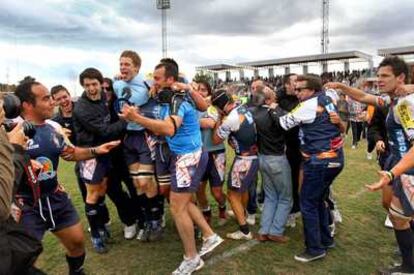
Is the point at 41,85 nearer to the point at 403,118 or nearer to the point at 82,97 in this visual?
the point at 82,97

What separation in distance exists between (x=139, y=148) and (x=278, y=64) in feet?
137

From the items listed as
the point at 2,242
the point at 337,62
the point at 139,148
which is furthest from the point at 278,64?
the point at 2,242

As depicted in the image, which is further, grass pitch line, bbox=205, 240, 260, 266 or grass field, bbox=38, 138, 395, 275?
grass pitch line, bbox=205, 240, 260, 266

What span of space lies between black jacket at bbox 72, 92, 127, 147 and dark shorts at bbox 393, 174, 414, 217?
3.23 metres

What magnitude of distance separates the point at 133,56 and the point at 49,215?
237 cm

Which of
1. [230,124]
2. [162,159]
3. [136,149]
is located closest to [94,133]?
[136,149]

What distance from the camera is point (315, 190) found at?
4934 mm

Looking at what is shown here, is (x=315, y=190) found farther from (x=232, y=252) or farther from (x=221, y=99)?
(x=221, y=99)

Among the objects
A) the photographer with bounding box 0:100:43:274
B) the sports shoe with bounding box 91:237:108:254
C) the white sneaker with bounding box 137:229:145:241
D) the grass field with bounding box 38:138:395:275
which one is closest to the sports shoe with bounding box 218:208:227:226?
the grass field with bounding box 38:138:395:275

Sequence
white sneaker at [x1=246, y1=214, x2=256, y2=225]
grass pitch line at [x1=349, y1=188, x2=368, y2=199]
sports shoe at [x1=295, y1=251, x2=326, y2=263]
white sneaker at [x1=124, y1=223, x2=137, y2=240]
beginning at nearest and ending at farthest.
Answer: sports shoe at [x1=295, y1=251, x2=326, y2=263]
white sneaker at [x1=124, y1=223, x2=137, y2=240]
white sneaker at [x1=246, y1=214, x2=256, y2=225]
grass pitch line at [x1=349, y1=188, x2=368, y2=199]

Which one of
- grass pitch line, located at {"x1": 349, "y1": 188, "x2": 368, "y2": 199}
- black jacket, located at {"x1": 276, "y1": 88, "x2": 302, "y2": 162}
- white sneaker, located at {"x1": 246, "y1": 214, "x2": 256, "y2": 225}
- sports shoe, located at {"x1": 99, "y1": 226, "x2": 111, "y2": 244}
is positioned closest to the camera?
sports shoe, located at {"x1": 99, "y1": 226, "x2": 111, "y2": 244}

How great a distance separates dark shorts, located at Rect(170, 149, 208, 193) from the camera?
4.57m

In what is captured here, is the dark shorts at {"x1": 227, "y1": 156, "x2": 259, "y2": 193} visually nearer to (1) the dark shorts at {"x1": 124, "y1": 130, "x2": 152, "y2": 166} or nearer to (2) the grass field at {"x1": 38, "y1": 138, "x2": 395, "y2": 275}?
(2) the grass field at {"x1": 38, "y1": 138, "x2": 395, "y2": 275}

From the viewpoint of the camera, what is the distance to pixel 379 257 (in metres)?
5.12
